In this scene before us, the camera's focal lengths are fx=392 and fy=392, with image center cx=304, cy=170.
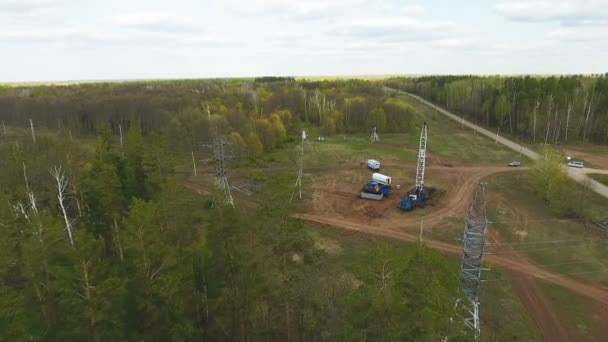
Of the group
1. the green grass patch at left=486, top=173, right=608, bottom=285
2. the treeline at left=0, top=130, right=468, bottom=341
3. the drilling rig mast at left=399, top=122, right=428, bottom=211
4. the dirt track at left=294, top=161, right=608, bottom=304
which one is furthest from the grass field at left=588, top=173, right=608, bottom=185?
the treeline at left=0, top=130, right=468, bottom=341

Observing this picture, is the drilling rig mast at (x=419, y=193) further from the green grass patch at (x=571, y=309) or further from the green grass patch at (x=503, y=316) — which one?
the green grass patch at (x=571, y=309)

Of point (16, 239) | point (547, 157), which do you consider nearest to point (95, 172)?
point (16, 239)

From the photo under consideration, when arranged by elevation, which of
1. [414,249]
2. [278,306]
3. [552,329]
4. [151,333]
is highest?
[414,249]

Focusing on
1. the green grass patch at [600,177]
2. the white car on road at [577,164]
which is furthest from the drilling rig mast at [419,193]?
the white car on road at [577,164]

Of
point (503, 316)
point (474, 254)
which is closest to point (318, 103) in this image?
point (503, 316)

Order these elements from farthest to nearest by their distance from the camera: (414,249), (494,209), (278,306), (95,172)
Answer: (494,209), (95,172), (278,306), (414,249)

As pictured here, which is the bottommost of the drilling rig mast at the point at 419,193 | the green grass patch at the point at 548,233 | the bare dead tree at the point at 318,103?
the green grass patch at the point at 548,233

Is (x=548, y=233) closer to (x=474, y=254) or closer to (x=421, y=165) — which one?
(x=421, y=165)

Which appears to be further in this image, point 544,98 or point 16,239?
point 544,98

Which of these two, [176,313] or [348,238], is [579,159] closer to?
[348,238]
